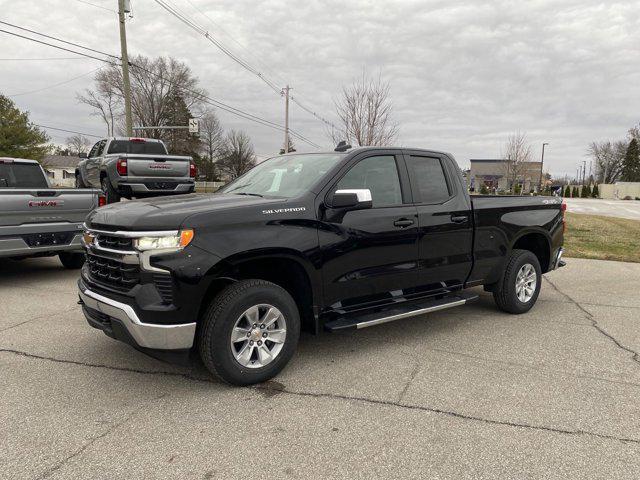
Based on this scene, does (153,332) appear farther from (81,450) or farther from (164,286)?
(81,450)

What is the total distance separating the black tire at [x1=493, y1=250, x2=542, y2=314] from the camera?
5.48 m

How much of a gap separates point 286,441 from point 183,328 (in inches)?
40.9

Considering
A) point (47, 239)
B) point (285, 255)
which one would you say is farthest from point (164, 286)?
point (47, 239)

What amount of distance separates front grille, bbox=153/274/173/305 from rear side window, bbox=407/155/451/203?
250 centimetres

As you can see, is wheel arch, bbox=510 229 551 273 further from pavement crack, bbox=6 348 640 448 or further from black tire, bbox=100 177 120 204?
black tire, bbox=100 177 120 204

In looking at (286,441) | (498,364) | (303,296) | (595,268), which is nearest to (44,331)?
(303,296)

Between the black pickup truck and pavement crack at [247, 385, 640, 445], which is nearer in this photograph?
pavement crack at [247, 385, 640, 445]

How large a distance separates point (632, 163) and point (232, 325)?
103 metres

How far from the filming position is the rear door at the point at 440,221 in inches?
182

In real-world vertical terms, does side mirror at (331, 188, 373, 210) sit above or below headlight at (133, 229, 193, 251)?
above

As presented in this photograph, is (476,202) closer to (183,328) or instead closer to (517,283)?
(517,283)

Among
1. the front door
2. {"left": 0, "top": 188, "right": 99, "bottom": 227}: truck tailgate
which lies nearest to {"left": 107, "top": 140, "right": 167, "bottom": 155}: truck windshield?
{"left": 0, "top": 188, "right": 99, "bottom": 227}: truck tailgate

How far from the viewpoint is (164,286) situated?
10.7 feet

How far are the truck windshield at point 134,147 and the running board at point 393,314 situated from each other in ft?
32.1
